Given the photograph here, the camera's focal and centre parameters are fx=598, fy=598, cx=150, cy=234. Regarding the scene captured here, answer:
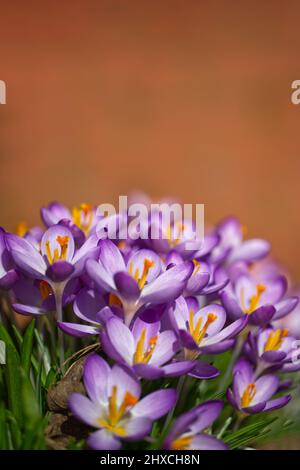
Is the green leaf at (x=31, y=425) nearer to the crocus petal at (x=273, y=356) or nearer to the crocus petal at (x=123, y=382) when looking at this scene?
the crocus petal at (x=123, y=382)

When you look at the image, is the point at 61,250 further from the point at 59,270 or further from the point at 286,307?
the point at 286,307

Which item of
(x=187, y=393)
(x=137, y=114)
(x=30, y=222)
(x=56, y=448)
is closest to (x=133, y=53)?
(x=137, y=114)

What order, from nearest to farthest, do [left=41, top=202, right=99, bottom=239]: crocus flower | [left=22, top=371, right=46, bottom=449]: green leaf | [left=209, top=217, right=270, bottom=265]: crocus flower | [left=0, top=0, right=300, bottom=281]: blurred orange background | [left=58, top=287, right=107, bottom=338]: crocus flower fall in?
[left=22, top=371, right=46, bottom=449]: green leaf, [left=58, top=287, right=107, bottom=338]: crocus flower, [left=41, top=202, right=99, bottom=239]: crocus flower, [left=209, top=217, right=270, bottom=265]: crocus flower, [left=0, top=0, right=300, bottom=281]: blurred orange background

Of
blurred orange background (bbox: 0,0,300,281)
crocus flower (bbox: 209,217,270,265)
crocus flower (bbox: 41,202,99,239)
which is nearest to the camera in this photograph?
crocus flower (bbox: 41,202,99,239)

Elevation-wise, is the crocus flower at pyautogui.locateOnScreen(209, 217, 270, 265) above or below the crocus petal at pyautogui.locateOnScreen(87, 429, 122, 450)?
above

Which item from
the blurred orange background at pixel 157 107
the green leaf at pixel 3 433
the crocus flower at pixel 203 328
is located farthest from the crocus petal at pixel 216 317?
the blurred orange background at pixel 157 107

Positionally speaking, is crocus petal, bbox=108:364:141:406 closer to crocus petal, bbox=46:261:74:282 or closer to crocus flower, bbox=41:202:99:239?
crocus petal, bbox=46:261:74:282

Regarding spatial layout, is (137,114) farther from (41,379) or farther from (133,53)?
(41,379)

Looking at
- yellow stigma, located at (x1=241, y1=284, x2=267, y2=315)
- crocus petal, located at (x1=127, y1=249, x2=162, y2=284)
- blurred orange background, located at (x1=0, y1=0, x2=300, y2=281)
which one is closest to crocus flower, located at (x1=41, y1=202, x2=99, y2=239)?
Answer: crocus petal, located at (x1=127, y1=249, x2=162, y2=284)

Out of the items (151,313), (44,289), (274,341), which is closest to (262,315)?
(274,341)
